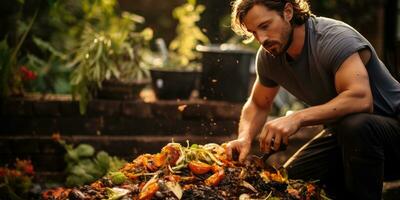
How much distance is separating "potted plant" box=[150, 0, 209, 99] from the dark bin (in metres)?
0.17

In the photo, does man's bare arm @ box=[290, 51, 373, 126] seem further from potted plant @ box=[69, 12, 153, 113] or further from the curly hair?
potted plant @ box=[69, 12, 153, 113]

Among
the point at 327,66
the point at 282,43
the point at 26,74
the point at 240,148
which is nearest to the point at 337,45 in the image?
the point at 327,66

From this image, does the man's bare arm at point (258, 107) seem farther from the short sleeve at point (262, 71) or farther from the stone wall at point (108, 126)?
the stone wall at point (108, 126)

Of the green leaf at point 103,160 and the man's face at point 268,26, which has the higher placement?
the man's face at point 268,26

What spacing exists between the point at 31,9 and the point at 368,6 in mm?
4540

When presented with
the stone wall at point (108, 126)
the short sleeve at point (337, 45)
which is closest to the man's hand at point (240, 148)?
the short sleeve at point (337, 45)

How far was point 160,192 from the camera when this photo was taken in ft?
10.4

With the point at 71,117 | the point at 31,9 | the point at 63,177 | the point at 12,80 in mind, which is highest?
the point at 31,9

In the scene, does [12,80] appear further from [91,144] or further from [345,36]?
[345,36]

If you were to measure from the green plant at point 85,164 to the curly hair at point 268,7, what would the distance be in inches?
76.1

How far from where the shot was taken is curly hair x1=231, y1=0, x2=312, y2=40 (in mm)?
3699

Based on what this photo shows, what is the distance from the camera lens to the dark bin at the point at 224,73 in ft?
20.6

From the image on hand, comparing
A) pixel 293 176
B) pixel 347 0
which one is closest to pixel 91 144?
pixel 293 176

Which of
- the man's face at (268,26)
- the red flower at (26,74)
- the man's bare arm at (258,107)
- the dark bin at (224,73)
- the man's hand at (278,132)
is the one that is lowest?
the dark bin at (224,73)
